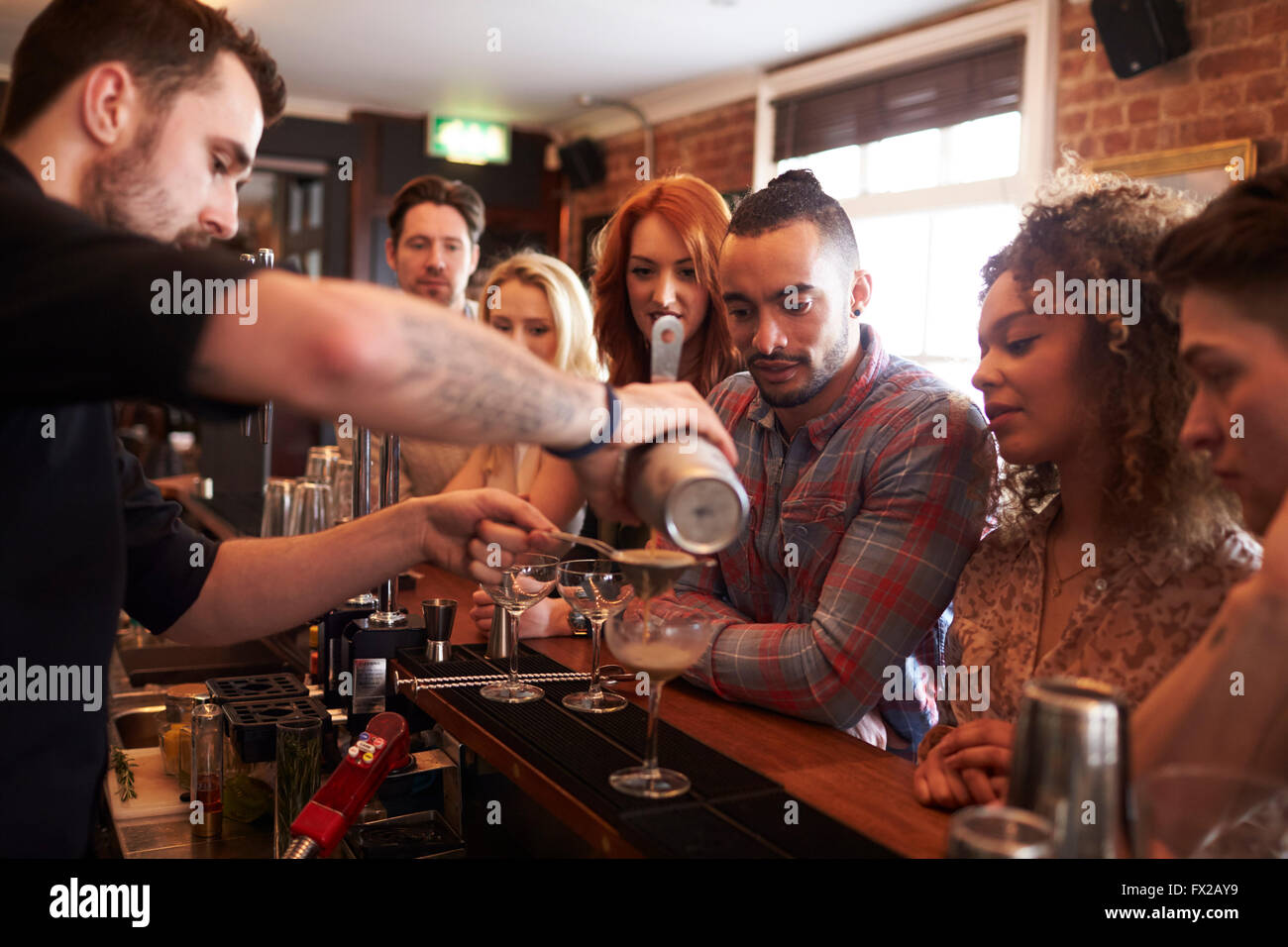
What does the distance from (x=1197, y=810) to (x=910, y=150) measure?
5.52 meters

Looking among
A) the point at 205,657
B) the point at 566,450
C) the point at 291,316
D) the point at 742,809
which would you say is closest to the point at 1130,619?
the point at 742,809

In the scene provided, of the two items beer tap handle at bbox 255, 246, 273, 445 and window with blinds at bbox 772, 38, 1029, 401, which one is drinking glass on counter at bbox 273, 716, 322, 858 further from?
window with blinds at bbox 772, 38, 1029, 401

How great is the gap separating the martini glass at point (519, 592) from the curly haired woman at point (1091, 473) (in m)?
0.60

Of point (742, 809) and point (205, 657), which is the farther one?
point (205, 657)

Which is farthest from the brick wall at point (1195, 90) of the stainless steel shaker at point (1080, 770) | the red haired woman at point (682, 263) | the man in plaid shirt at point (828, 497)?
the stainless steel shaker at point (1080, 770)

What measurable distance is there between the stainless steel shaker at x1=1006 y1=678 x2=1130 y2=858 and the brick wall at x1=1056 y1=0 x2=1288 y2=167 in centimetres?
367

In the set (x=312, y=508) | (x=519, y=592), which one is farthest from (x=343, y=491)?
(x=519, y=592)

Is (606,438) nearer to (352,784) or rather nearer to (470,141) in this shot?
(352,784)

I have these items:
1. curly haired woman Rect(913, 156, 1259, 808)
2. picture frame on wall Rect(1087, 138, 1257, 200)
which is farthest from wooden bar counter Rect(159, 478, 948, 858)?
picture frame on wall Rect(1087, 138, 1257, 200)

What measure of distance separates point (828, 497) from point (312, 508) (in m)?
1.46

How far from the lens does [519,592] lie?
1.69 m

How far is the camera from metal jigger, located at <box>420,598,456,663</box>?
6.07 feet

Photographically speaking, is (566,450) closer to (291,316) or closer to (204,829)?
(291,316)

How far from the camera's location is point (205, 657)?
2605 millimetres
